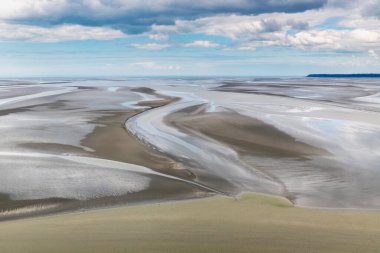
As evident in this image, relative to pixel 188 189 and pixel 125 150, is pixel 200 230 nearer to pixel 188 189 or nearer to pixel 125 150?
pixel 188 189

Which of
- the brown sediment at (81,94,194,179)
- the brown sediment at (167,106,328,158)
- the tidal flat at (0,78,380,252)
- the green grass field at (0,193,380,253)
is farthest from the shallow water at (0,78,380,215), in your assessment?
the green grass field at (0,193,380,253)

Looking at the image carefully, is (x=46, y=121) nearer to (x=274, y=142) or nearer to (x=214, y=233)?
(x=274, y=142)

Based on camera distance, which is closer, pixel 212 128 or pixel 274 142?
pixel 274 142

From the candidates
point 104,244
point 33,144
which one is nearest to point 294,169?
point 104,244

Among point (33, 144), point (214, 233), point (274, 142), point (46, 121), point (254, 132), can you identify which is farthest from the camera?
point (46, 121)

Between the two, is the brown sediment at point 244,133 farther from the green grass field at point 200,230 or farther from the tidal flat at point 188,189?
the green grass field at point 200,230

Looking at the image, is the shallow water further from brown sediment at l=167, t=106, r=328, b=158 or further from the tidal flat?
brown sediment at l=167, t=106, r=328, b=158
